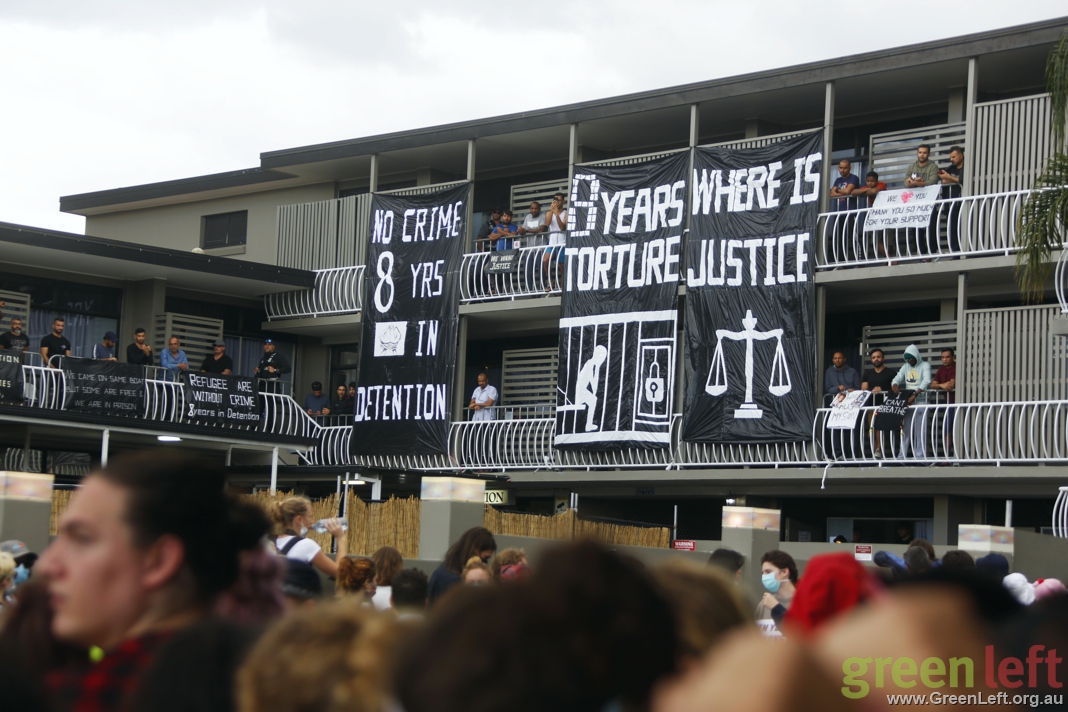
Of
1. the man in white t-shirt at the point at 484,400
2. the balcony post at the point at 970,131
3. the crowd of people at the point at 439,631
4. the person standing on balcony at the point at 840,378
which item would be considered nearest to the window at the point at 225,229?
the man in white t-shirt at the point at 484,400

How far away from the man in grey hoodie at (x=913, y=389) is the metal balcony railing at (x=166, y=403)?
36.8ft

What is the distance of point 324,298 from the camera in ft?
91.2

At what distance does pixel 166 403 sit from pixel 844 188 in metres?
12.2

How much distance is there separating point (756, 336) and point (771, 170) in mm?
2734

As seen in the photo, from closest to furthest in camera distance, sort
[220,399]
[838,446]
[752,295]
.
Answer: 1. [838,446]
2. [752,295]
3. [220,399]

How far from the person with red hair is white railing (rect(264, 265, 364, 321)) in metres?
24.3

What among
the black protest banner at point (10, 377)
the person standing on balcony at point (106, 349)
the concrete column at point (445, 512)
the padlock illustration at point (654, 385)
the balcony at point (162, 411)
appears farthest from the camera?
the person standing on balcony at point (106, 349)

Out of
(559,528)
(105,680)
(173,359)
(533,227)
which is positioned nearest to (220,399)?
(173,359)

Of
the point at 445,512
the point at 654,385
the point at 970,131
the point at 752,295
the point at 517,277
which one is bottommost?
the point at 445,512

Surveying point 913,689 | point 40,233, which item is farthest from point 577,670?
point 40,233

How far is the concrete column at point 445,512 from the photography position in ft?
51.6

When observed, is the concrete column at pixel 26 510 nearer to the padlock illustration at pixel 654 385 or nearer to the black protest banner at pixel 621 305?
the black protest banner at pixel 621 305

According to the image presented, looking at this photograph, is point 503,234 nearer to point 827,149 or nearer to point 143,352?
point 827,149

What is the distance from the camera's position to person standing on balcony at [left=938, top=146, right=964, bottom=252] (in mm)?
20375
